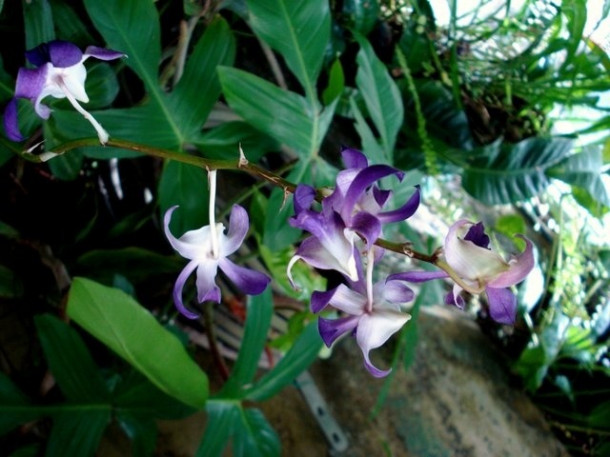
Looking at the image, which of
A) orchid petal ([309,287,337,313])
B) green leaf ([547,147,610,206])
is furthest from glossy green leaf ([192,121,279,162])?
green leaf ([547,147,610,206])

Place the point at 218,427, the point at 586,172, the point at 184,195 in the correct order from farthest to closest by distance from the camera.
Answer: the point at 586,172
the point at 218,427
the point at 184,195

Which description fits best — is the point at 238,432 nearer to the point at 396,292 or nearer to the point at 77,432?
the point at 77,432

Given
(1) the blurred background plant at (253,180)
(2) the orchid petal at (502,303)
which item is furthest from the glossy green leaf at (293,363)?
(2) the orchid petal at (502,303)

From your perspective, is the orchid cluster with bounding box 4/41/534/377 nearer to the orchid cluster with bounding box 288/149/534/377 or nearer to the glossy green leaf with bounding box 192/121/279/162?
the orchid cluster with bounding box 288/149/534/377

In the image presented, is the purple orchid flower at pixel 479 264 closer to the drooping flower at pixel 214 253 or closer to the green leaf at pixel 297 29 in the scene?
the drooping flower at pixel 214 253

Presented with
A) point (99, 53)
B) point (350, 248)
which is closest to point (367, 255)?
point (350, 248)

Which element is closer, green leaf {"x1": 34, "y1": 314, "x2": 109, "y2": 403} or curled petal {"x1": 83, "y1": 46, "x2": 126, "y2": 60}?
curled petal {"x1": 83, "y1": 46, "x2": 126, "y2": 60}
